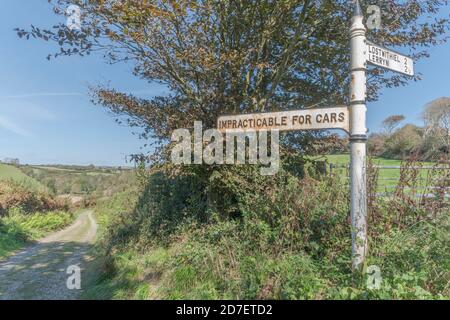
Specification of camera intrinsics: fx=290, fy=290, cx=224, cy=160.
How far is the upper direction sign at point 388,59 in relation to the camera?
3.30m

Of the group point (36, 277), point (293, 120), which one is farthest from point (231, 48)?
point (36, 277)

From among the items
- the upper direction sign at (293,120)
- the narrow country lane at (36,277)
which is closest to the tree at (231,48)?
the upper direction sign at (293,120)

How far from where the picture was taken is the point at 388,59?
345 cm

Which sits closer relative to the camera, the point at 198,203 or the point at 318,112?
the point at 318,112

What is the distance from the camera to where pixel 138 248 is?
7137 mm

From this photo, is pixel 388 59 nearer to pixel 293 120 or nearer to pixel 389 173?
pixel 293 120

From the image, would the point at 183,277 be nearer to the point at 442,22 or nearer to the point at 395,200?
the point at 395,200

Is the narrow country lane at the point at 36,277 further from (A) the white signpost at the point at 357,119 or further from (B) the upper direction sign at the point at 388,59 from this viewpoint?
(B) the upper direction sign at the point at 388,59

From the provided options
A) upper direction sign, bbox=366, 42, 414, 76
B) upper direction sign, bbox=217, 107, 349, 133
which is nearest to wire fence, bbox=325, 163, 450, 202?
upper direction sign, bbox=217, 107, 349, 133

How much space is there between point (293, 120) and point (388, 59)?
1.31 m

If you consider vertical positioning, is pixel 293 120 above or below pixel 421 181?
above
